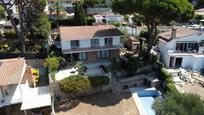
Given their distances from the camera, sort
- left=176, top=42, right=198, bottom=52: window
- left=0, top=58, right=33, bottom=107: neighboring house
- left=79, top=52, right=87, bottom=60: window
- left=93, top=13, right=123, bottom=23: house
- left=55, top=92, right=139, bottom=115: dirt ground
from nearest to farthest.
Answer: left=0, top=58, right=33, bottom=107: neighboring house < left=55, top=92, right=139, bottom=115: dirt ground < left=176, top=42, right=198, bottom=52: window < left=79, top=52, right=87, bottom=60: window < left=93, top=13, right=123, bottom=23: house

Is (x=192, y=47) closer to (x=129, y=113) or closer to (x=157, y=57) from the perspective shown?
(x=157, y=57)

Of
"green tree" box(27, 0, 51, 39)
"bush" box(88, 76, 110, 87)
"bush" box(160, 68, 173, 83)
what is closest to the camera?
"bush" box(88, 76, 110, 87)

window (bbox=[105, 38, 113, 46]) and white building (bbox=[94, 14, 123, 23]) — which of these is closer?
window (bbox=[105, 38, 113, 46])

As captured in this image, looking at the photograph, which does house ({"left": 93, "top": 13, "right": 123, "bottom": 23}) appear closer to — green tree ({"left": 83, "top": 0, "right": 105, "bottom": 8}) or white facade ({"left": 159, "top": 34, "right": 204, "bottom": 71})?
green tree ({"left": 83, "top": 0, "right": 105, "bottom": 8})

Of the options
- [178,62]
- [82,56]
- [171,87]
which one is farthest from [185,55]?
[82,56]

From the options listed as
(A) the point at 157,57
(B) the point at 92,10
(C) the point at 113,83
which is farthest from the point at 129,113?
(B) the point at 92,10

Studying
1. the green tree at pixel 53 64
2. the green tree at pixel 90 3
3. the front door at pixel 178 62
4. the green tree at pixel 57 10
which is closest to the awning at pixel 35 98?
the green tree at pixel 53 64

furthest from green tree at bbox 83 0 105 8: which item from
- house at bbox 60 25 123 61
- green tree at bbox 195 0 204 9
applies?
house at bbox 60 25 123 61
